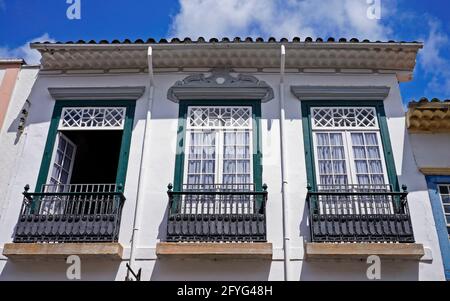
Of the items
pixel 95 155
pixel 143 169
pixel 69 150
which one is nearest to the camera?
pixel 143 169

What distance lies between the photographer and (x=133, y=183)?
25.1 ft

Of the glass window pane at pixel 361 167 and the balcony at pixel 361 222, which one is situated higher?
the glass window pane at pixel 361 167

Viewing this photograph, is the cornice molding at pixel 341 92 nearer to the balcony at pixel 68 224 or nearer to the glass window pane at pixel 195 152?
the glass window pane at pixel 195 152

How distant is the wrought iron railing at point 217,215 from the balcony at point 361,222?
877 mm

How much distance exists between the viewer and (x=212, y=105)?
834cm

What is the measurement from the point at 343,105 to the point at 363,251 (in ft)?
9.52

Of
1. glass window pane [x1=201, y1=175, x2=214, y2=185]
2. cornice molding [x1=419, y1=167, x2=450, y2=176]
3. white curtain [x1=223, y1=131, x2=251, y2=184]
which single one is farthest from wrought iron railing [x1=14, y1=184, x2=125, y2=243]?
cornice molding [x1=419, y1=167, x2=450, y2=176]

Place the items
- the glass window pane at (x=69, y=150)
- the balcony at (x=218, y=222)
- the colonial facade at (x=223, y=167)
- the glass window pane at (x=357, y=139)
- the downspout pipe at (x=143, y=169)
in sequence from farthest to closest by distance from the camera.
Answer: the glass window pane at (x=69, y=150) < the glass window pane at (x=357, y=139) < the downspout pipe at (x=143, y=169) < the colonial facade at (x=223, y=167) < the balcony at (x=218, y=222)

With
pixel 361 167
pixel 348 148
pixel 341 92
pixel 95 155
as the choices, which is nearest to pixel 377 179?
pixel 361 167

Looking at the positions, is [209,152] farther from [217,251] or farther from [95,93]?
[95,93]

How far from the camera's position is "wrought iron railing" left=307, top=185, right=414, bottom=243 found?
272 inches

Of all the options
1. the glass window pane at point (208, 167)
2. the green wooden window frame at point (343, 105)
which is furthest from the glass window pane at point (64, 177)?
the green wooden window frame at point (343, 105)

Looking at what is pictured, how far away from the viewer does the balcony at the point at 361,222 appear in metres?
6.71
